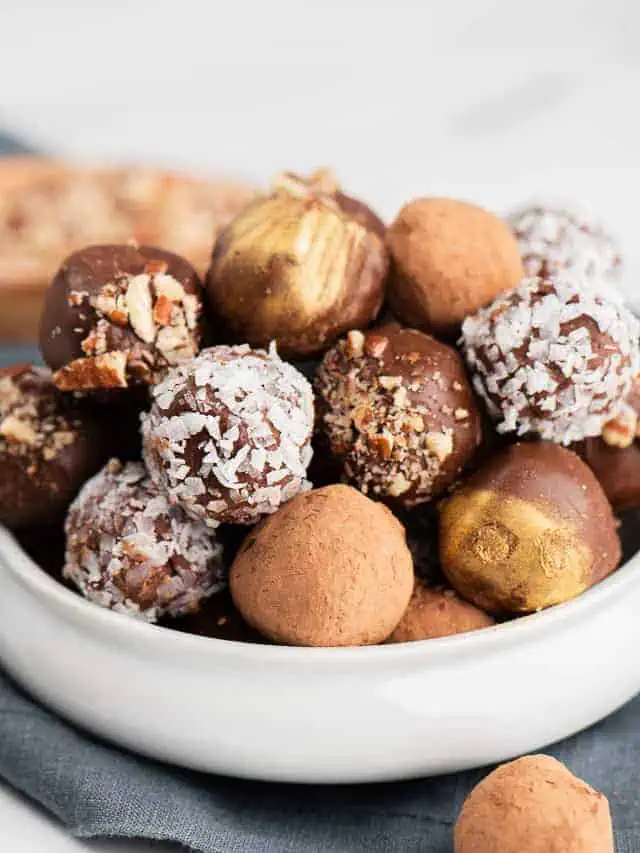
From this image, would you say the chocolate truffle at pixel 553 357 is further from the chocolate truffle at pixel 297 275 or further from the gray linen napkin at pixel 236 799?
the gray linen napkin at pixel 236 799

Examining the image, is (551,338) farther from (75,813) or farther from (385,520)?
(75,813)

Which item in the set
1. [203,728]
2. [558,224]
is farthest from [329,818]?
[558,224]

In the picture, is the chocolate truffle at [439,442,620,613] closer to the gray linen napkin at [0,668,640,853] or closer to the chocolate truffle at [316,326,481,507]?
the chocolate truffle at [316,326,481,507]

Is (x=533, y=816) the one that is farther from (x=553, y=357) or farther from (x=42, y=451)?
(x=42, y=451)

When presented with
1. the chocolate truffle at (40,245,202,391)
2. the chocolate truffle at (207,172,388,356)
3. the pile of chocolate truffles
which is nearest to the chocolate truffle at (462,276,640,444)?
the pile of chocolate truffles

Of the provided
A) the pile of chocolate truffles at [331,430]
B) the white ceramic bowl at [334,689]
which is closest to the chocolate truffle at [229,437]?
the pile of chocolate truffles at [331,430]
